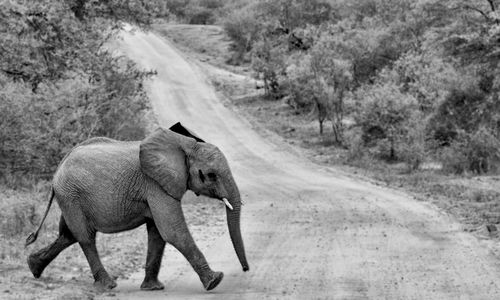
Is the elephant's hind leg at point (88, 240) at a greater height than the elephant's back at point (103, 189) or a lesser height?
lesser

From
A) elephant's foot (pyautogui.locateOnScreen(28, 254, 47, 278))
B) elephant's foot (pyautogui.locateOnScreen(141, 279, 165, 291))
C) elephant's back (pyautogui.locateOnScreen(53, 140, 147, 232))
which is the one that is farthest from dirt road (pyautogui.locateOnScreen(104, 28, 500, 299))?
elephant's foot (pyautogui.locateOnScreen(28, 254, 47, 278))

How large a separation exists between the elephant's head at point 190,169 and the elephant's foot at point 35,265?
2.00 m

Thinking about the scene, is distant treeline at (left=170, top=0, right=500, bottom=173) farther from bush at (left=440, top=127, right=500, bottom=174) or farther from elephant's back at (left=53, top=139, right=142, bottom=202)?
elephant's back at (left=53, top=139, right=142, bottom=202)

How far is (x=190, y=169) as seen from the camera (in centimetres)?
1115

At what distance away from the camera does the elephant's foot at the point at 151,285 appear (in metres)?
10.9

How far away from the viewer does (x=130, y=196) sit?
36.0 ft

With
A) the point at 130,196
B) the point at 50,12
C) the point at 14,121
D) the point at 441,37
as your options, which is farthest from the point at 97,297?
the point at 441,37

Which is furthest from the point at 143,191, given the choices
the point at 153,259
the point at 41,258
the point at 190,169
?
the point at 41,258

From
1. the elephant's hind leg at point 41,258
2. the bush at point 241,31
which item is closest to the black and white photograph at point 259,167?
the elephant's hind leg at point 41,258

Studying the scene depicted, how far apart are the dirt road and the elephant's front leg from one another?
0.83 ft

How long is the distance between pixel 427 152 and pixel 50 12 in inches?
721

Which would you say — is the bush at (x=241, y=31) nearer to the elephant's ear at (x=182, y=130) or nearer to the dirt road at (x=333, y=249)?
the dirt road at (x=333, y=249)

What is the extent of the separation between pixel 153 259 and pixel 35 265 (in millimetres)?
1677

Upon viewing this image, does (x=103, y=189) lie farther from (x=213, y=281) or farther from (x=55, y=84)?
(x=55, y=84)
